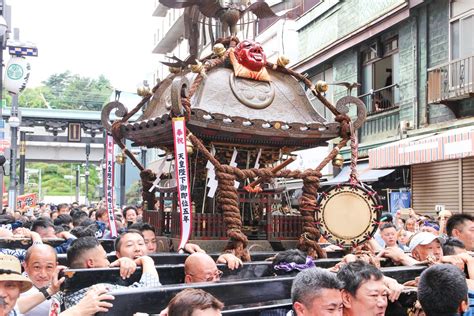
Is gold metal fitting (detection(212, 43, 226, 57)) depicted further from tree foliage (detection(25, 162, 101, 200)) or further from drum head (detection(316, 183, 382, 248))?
tree foliage (detection(25, 162, 101, 200))

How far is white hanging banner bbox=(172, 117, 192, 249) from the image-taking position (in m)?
6.08

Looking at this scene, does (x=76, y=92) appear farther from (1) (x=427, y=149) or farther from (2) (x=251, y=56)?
(2) (x=251, y=56)

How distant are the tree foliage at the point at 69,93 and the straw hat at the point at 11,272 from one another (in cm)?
5512

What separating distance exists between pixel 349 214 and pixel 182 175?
1.82m

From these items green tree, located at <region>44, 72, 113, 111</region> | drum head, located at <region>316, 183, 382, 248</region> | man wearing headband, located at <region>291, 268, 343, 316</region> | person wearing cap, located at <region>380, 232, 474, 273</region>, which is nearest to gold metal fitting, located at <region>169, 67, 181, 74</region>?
drum head, located at <region>316, 183, 382, 248</region>

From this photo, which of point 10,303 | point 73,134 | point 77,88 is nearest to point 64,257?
point 10,303

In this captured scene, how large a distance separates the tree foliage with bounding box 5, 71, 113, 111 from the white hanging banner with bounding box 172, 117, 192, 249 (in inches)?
2070

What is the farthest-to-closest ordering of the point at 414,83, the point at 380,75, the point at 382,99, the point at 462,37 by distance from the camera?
1. the point at 380,75
2. the point at 382,99
3. the point at 414,83
4. the point at 462,37

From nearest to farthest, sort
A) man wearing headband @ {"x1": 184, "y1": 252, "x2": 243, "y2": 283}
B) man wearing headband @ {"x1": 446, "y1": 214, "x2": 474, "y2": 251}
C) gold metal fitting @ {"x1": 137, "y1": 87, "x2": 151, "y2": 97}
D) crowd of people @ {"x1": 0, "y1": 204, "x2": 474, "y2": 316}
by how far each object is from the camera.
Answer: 1. crowd of people @ {"x1": 0, "y1": 204, "x2": 474, "y2": 316}
2. man wearing headband @ {"x1": 184, "y1": 252, "x2": 243, "y2": 283}
3. man wearing headband @ {"x1": 446, "y1": 214, "x2": 474, "y2": 251}
4. gold metal fitting @ {"x1": 137, "y1": 87, "x2": 151, "y2": 97}

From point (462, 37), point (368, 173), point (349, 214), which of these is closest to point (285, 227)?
point (349, 214)

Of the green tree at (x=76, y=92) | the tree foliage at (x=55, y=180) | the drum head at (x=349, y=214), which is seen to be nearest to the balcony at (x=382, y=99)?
the drum head at (x=349, y=214)

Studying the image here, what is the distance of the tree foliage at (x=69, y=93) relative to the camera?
59.2m

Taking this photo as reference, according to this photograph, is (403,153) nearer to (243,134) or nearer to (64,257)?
(243,134)

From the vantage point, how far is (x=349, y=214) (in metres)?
6.32
